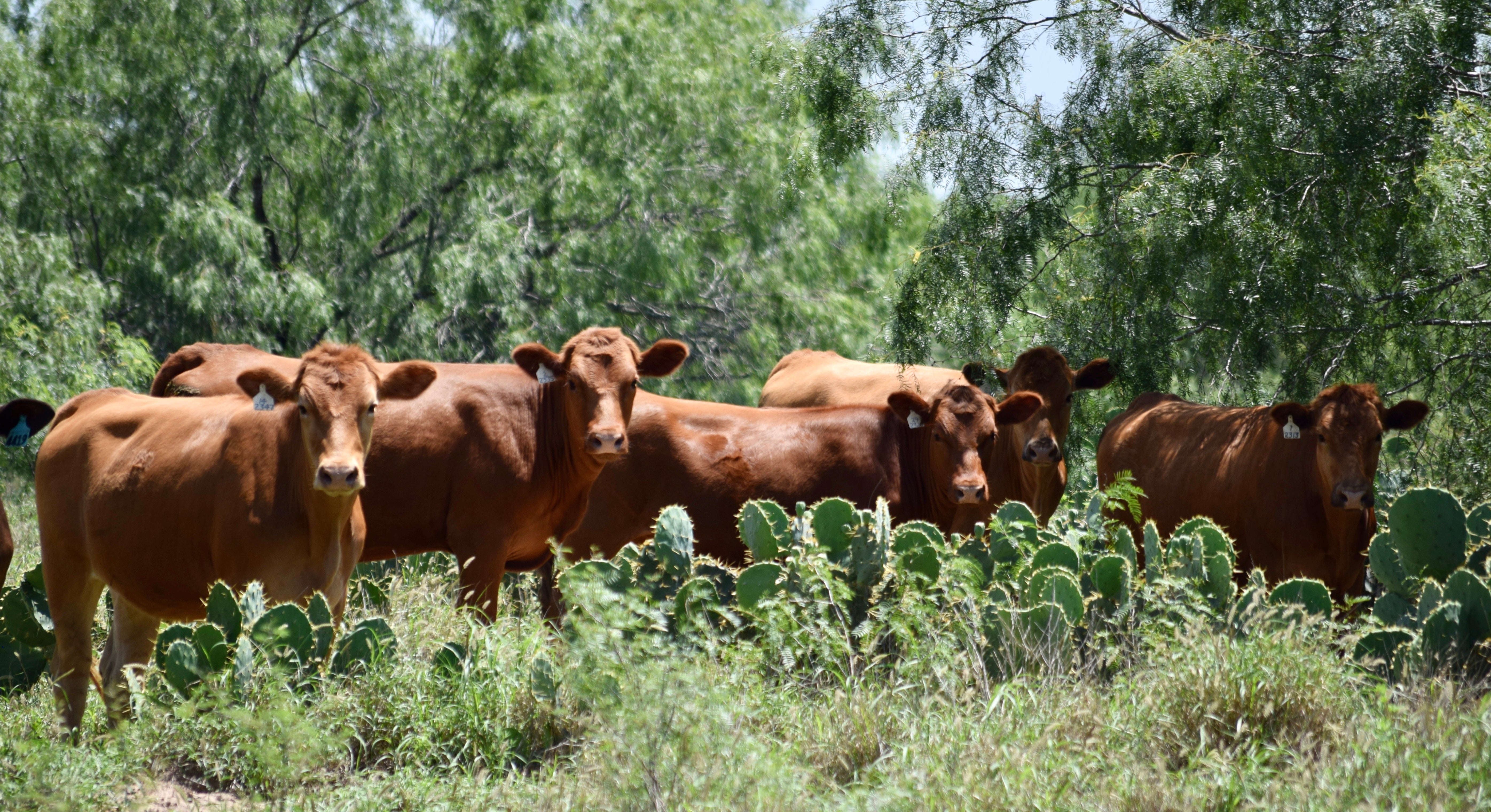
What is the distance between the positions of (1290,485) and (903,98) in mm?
4682

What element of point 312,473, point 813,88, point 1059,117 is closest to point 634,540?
point 312,473

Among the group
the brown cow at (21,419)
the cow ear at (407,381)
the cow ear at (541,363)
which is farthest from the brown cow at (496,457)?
the brown cow at (21,419)

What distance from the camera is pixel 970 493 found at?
714cm

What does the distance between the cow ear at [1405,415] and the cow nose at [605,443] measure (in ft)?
14.7

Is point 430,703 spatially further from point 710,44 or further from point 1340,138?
point 710,44

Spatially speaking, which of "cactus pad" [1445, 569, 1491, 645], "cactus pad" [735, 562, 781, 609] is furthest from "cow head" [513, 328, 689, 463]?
"cactus pad" [1445, 569, 1491, 645]

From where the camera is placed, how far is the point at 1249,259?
27.9 ft

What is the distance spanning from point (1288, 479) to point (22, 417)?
691cm

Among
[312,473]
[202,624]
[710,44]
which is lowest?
[202,624]

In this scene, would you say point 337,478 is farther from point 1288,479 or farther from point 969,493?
point 1288,479

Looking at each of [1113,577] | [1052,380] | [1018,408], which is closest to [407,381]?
[1113,577]

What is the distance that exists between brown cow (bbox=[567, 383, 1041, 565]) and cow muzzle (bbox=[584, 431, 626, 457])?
83cm

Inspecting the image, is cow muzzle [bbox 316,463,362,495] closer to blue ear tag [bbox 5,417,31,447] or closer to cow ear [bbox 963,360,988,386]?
blue ear tag [bbox 5,417,31,447]

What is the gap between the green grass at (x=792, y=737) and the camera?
3887mm
